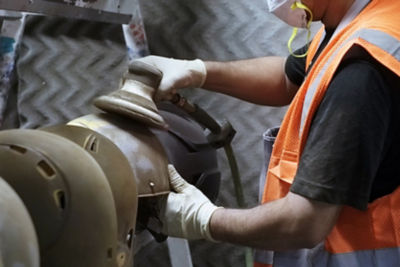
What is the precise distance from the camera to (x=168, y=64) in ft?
4.09

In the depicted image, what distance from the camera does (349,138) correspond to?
817 mm

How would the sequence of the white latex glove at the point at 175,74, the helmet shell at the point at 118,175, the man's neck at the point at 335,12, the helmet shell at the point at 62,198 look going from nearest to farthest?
the helmet shell at the point at 62,198 < the helmet shell at the point at 118,175 < the man's neck at the point at 335,12 < the white latex glove at the point at 175,74

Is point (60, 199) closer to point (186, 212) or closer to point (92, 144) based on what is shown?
point (92, 144)

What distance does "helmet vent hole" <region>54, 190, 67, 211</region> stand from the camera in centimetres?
73

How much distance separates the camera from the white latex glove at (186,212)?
39.2 inches

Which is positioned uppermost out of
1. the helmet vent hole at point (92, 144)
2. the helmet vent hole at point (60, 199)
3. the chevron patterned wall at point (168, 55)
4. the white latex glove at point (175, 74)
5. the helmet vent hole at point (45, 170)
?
the helmet vent hole at point (45, 170)

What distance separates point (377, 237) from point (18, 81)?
113cm

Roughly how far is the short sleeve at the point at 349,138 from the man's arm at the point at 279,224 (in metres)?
0.04

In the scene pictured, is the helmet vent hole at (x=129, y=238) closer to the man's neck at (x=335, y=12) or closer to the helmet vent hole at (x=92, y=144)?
the helmet vent hole at (x=92, y=144)

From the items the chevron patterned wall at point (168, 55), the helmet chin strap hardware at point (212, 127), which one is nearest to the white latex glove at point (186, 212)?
the helmet chin strap hardware at point (212, 127)

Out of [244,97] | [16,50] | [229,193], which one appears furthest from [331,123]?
[16,50]

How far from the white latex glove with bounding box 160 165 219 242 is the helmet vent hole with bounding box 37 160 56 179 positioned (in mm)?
315

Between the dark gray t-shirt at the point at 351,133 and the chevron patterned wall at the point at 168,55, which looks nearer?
the dark gray t-shirt at the point at 351,133

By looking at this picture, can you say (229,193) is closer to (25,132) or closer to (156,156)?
(156,156)
